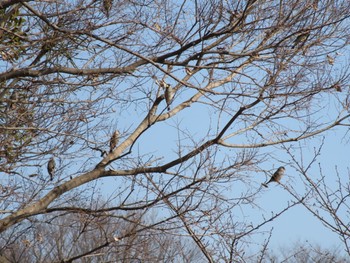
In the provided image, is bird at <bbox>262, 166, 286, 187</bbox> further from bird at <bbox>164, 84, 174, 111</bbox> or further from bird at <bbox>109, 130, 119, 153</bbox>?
bird at <bbox>109, 130, 119, 153</bbox>

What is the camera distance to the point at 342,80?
694 centimetres

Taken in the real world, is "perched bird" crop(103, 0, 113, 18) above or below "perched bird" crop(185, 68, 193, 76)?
above

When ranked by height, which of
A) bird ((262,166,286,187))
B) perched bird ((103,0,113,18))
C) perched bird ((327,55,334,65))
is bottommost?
bird ((262,166,286,187))

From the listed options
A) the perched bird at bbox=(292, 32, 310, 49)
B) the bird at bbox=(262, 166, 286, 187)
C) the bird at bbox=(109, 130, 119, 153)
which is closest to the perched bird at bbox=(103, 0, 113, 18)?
the bird at bbox=(109, 130, 119, 153)

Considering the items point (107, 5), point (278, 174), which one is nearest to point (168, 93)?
point (107, 5)

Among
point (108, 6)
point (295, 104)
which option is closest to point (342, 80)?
point (295, 104)

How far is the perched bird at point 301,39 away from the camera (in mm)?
6569

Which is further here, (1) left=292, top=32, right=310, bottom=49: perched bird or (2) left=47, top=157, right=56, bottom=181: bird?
(2) left=47, top=157, right=56, bottom=181: bird

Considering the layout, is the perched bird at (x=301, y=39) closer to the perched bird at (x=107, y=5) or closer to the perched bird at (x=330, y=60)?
the perched bird at (x=330, y=60)

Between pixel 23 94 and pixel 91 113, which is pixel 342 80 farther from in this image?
pixel 23 94

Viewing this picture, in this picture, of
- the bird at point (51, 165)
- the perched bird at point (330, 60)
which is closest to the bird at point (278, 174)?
the perched bird at point (330, 60)

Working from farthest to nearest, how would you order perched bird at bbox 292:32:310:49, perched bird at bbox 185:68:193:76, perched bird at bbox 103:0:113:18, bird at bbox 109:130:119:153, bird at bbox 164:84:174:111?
bird at bbox 109:130:119:153 → perched bird at bbox 185:68:193:76 → bird at bbox 164:84:174:111 → perched bird at bbox 292:32:310:49 → perched bird at bbox 103:0:113:18

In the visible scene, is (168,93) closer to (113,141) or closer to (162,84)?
(162,84)

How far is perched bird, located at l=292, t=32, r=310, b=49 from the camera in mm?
6569
